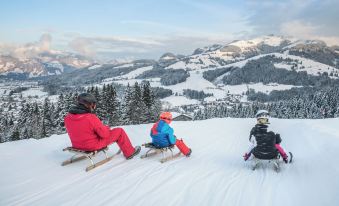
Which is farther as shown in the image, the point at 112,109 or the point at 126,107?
the point at 126,107

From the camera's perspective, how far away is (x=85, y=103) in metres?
11.2

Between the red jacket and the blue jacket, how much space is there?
2233 millimetres

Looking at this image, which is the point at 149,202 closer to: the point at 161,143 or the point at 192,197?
the point at 192,197

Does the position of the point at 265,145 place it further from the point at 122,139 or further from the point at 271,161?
the point at 122,139

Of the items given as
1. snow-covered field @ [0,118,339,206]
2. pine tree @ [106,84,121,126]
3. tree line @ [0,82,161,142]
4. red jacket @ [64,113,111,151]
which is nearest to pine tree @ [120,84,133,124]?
tree line @ [0,82,161,142]

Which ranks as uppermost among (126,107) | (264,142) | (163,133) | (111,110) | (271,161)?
(264,142)

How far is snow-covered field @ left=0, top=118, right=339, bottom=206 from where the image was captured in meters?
8.27

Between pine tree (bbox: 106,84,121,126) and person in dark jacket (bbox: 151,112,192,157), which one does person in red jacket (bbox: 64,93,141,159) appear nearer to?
person in dark jacket (bbox: 151,112,192,157)

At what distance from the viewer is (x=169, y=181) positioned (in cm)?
983

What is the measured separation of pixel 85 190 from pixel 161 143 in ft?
16.0

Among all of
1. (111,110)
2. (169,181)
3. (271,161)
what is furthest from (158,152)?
(111,110)

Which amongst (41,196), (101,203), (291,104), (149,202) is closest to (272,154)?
(149,202)

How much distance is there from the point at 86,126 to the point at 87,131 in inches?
8.7

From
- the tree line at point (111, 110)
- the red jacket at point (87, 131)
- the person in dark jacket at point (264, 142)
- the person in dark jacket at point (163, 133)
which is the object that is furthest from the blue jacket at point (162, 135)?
the tree line at point (111, 110)
